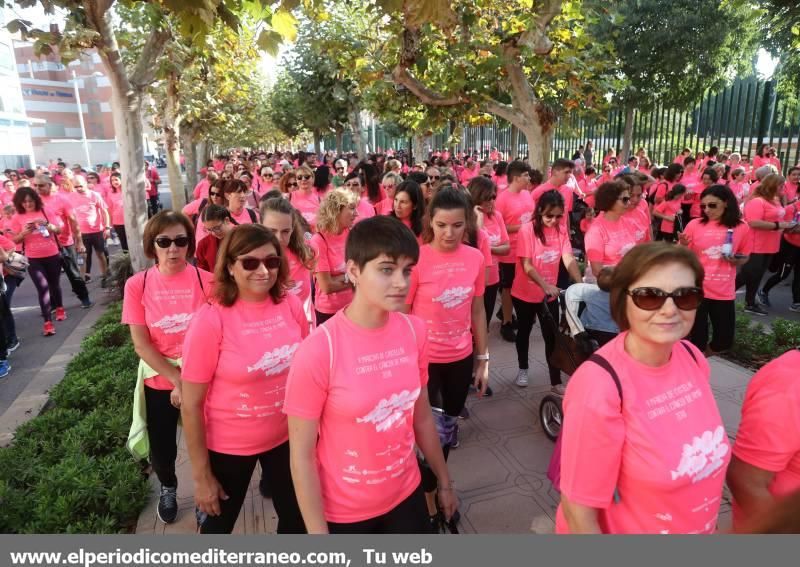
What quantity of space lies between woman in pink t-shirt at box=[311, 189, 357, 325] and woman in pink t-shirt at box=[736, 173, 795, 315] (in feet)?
18.1

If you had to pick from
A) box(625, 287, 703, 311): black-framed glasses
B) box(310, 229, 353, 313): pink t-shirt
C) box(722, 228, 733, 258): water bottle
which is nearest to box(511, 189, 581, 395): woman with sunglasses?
box(722, 228, 733, 258): water bottle

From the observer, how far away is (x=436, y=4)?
212cm

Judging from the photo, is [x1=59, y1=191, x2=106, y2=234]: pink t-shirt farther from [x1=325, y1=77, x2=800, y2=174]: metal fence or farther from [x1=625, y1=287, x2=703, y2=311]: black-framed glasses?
[x1=625, y1=287, x2=703, y2=311]: black-framed glasses

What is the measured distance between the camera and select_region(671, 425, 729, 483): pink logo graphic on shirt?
1.62m

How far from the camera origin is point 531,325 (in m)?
4.91

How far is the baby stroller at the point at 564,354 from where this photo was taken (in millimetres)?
3591

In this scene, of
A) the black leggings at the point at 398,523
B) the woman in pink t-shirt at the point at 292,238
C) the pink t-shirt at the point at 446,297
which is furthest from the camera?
the woman in pink t-shirt at the point at 292,238

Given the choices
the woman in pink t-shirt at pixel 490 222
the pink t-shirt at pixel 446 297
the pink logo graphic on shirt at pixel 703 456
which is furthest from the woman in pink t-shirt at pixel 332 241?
the pink logo graphic on shirt at pixel 703 456

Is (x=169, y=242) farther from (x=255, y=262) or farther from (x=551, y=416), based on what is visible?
(x=551, y=416)

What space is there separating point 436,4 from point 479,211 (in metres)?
3.10

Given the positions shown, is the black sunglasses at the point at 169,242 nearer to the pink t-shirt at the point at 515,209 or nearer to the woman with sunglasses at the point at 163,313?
the woman with sunglasses at the point at 163,313

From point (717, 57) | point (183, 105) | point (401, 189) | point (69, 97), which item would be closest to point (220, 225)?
point (401, 189)

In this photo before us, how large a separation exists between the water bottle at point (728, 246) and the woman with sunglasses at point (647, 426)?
3.30 meters

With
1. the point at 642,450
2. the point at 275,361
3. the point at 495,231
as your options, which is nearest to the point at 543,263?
the point at 495,231
